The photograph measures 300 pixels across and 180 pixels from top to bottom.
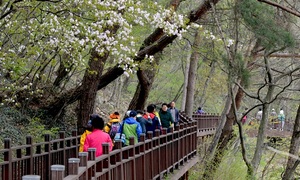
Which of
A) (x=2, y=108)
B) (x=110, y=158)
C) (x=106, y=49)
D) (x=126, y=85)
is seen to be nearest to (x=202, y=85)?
(x=126, y=85)

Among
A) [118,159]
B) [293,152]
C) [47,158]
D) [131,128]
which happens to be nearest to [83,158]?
[118,159]

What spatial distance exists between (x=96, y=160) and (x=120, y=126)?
4384 mm

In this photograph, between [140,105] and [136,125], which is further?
[140,105]

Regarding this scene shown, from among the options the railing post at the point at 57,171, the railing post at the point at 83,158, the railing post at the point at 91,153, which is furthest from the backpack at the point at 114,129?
the railing post at the point at 57,171

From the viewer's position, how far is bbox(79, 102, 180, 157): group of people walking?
801 cm

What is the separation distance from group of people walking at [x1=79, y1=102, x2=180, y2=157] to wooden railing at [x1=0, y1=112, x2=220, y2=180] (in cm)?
30

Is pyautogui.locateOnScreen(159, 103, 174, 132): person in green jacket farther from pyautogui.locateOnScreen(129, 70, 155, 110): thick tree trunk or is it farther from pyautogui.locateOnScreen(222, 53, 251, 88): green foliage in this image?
pyautogui.locateOnScreen(129, 70, 155, 110): thick tree trunk

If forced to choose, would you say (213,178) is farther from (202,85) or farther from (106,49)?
(202,85)

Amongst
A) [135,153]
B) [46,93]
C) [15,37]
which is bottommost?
[135,153]

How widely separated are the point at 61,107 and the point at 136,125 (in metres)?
9.78

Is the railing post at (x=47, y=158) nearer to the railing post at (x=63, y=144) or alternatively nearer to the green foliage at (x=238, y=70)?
the railing post at (x=63, y=144)

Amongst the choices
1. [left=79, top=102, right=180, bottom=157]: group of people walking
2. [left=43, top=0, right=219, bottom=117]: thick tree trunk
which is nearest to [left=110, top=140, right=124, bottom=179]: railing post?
[left=79, top=102, right=180, bottom=157]: group of people walking

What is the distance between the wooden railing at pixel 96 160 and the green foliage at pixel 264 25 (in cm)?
317

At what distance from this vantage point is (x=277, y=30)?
45.5ft
